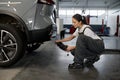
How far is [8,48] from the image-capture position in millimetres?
3521

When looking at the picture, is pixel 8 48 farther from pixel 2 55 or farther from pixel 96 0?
pixel 96 0

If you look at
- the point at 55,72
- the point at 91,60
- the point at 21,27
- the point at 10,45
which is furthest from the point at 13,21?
the point at 91,60

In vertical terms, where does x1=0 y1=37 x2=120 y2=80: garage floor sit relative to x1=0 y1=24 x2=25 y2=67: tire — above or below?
below

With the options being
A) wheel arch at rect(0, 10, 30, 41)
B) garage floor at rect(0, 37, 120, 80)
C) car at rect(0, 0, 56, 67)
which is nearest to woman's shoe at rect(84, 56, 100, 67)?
garage floor at rect(0, 37, 120, 80)

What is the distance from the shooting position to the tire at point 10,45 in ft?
11.3

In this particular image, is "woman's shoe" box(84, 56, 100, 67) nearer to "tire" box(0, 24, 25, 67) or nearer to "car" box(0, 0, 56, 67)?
"car" box(0, 0, 56, 67)

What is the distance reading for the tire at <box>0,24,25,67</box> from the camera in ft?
11.3

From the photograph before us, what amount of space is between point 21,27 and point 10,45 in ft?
1.12

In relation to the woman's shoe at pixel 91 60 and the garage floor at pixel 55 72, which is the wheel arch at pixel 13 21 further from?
the woman's shoe at pixel 91 60

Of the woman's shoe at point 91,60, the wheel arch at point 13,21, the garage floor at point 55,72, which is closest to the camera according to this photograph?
the garage floor at point 55,72

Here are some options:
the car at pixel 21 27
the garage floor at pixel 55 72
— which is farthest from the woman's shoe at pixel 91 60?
the car at pixel 21 27

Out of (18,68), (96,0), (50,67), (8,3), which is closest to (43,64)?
(50,67)

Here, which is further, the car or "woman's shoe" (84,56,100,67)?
"woman's shoe" (84,56,100,67)

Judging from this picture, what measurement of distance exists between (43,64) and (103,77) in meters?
1.25
